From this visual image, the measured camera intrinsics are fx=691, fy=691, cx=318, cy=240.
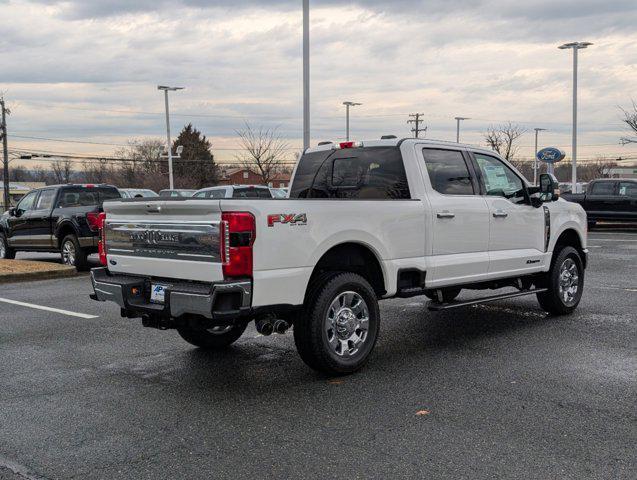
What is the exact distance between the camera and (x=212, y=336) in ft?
22.2

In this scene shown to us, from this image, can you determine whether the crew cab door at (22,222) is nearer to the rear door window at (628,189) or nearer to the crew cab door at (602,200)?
the crew cab door at (602,200)

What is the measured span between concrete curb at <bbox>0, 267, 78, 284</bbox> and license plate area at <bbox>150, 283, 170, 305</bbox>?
27.0ft

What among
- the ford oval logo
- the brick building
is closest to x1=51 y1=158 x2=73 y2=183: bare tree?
the brick building

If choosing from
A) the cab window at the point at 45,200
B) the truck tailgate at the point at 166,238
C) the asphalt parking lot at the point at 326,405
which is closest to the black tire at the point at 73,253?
the cab window at the point at 45,200

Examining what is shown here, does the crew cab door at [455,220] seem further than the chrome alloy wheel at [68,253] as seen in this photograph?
No

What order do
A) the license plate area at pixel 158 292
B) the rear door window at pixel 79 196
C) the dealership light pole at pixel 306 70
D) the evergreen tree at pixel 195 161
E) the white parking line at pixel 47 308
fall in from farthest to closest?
the evergreen tree at pixel 195 161, the dealership light pole at pixel 306 70, the rear door window at pixel 79 196, the white parking line at pixel 47 308, the license plate area at pixel 158 292

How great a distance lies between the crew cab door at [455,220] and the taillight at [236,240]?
216cm

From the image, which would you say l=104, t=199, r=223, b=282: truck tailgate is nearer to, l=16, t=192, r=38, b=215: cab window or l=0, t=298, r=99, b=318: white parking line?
l=0, t=298, r=99, b=318: white parking line

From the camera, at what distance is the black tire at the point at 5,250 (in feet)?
54.7

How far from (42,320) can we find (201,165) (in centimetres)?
8634

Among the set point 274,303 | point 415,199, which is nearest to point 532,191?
point 415,199

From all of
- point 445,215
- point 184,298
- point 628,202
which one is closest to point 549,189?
point 445,215

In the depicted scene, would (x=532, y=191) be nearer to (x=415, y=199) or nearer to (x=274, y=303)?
(x=415, y=199)

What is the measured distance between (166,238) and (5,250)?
1294 centimetres
